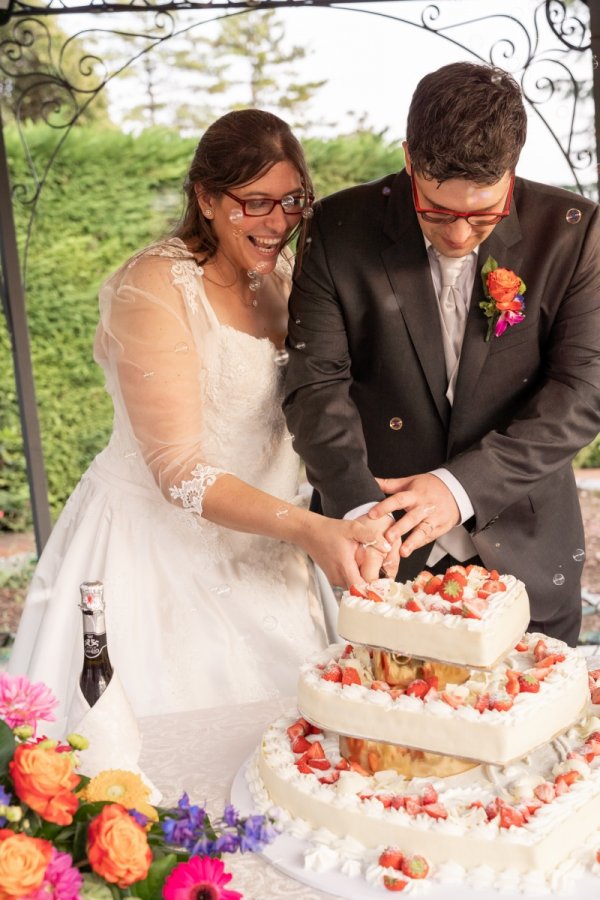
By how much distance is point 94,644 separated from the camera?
5.49 feet

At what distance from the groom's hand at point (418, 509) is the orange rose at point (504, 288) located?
464mm

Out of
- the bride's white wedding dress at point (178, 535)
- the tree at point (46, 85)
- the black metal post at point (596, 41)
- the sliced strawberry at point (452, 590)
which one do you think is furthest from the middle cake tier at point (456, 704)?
the tree at point (46, 85)

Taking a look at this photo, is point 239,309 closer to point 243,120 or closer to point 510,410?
point 243,120

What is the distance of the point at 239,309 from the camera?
2.90 meters

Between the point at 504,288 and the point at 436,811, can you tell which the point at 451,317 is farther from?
the point at 436,811

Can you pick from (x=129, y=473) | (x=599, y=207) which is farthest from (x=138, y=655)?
(x=599, y=207)

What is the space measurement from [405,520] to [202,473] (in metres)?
0.55

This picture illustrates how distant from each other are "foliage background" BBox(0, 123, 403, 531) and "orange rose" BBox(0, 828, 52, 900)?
6.24 metres

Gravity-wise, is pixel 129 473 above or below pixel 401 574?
above

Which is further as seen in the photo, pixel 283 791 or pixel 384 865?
pixel 283 791

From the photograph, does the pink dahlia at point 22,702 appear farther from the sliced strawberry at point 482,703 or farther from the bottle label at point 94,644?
the sliced strawberry at point 482,703

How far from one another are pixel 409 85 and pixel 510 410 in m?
5.18

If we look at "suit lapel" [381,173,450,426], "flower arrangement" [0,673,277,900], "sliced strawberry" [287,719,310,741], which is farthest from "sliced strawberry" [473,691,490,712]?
"suit lapel" [381,173,450,426]

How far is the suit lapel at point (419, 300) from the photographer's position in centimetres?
270
